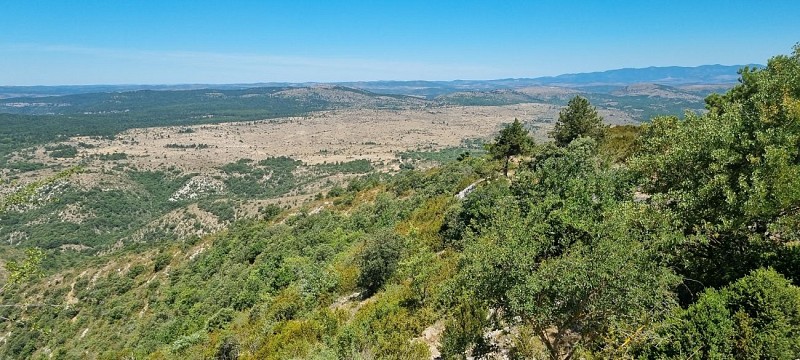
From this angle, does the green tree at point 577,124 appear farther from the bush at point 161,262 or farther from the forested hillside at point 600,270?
the bush at point 161,262

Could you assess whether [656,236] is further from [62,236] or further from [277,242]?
[62,236]

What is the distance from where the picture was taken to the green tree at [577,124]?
3008 centimetres

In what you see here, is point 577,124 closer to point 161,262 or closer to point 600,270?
point 600,270

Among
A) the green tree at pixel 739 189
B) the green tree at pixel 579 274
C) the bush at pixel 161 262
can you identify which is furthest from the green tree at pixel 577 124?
the bush at pixel 161 262

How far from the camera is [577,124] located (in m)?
30.1

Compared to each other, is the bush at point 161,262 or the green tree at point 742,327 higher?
the green tree at point 742,327

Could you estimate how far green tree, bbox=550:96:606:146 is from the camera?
1184 inches

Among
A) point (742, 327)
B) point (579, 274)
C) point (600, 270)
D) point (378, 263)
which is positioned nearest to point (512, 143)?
point (378, 263)

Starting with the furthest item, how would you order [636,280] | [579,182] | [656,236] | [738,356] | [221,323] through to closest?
[221,323] < [579,182] < [656,236] < [636,280] < [738,356]

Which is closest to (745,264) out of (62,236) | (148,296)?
(148,296)

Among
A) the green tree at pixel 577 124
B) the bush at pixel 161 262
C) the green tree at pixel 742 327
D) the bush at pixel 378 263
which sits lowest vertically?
the bush at pixel 161 262

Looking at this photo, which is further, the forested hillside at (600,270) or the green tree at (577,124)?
the green tree at (577,124)

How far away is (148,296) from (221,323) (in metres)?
22.8

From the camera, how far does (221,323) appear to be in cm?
2669
